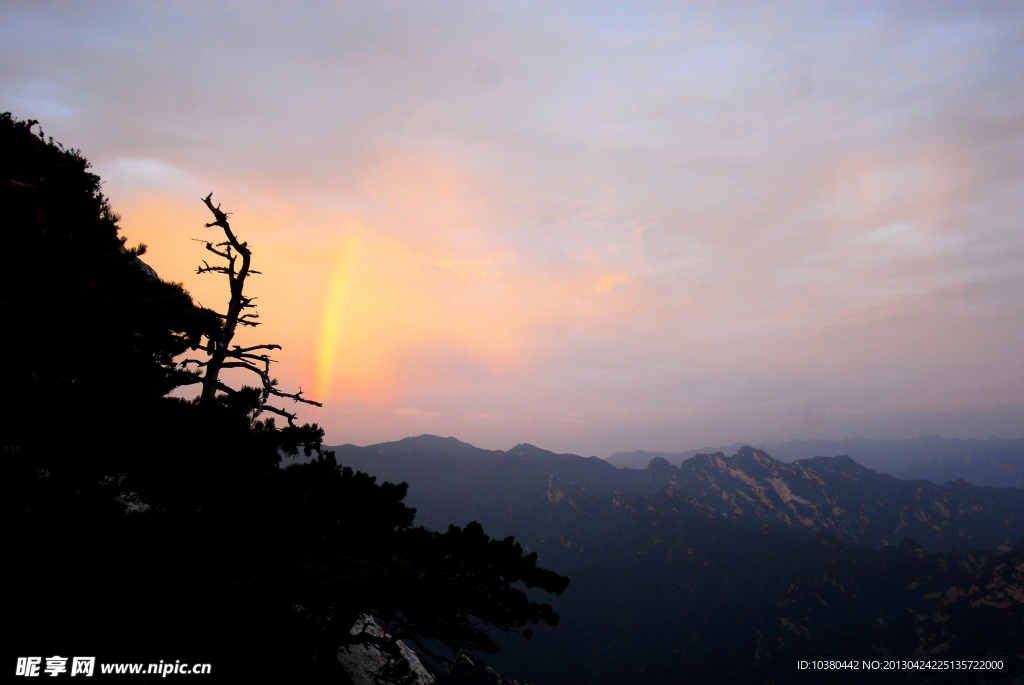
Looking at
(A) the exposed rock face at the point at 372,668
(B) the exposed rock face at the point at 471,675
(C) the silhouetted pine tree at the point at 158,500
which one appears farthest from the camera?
(B) the exposed rock face at the point at 471,675

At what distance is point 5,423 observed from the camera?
441 inches

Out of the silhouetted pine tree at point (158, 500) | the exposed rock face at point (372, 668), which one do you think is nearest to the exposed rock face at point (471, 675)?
the exposed rock face at point (372, 668)

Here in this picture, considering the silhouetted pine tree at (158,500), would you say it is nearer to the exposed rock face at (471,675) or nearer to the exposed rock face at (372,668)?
the exposed rock face at (372,668)

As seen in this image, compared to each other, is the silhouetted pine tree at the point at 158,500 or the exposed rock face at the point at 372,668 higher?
the silhouetted pine tree at the point at 158,500

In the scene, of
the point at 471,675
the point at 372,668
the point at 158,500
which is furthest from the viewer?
the point at 471,675

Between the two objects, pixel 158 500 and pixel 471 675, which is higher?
pixel 158 500

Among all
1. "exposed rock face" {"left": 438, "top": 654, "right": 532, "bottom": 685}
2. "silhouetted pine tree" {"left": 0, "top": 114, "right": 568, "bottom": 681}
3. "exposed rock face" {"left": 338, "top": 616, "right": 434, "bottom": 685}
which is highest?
"silhouetted pine tree" {"left": 0, "top": 114, "right": 568, "bottom": 681}

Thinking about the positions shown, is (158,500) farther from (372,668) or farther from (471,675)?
(471,675)

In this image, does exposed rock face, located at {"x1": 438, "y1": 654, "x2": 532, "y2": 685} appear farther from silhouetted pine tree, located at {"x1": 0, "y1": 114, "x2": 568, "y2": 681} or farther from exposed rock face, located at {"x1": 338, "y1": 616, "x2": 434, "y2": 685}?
silhouetted pine tree, located at {"x1": 0, "y1": 114, "x2": 568, "y2": 681}

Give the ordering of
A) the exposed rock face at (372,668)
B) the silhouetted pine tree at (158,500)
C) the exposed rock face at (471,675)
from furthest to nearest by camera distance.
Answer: the exposed rock face at (471,675) → the exposed rock face at (372,668) → the silhouetted pine tree at (158,500)

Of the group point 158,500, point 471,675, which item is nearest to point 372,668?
point 158,500

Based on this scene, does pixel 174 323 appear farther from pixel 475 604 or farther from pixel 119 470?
pixel 475 604

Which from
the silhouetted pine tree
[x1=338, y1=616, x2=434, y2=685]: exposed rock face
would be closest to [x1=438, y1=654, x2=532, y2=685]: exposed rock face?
[x1=338, y1=616, x2=434, y2=685]: exposed rock face

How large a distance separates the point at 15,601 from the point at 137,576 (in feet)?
6.10
